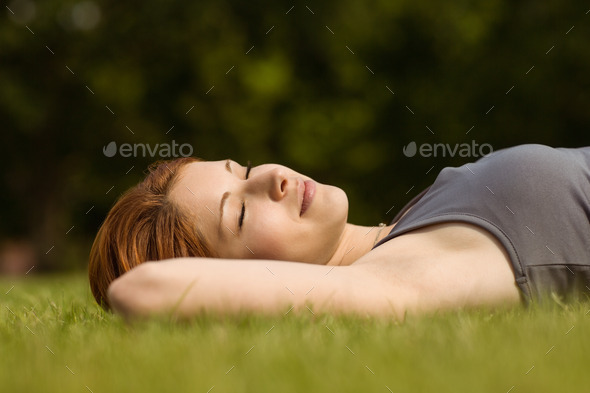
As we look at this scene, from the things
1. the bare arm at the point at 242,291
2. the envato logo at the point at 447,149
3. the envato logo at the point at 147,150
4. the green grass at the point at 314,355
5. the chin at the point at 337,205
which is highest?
the envato logo at the point at 147,150

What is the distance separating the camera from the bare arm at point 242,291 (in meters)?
2.18

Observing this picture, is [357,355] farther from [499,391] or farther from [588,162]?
[588,162]

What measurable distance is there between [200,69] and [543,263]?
12.7 m

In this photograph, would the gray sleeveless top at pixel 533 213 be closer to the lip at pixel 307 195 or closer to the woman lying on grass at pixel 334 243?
the woman lying on grass at pixel 334 243

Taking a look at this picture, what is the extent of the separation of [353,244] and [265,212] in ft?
1.97

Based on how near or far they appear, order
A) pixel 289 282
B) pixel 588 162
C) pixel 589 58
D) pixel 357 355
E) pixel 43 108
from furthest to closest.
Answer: pixel 43 108, pixel 589 58, pixel 588 162, pixel 289 282, pixel 357 355

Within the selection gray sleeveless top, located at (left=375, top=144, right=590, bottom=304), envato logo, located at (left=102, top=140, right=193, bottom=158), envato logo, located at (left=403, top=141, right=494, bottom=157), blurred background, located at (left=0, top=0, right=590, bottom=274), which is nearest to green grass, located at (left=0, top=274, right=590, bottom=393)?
gray sleeveless top, located at (left=375, top=144, right=590, bottom=304)

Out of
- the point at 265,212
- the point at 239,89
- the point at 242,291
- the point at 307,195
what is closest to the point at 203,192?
the point at 265,212

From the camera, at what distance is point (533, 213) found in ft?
8.24

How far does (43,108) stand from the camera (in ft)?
44.5

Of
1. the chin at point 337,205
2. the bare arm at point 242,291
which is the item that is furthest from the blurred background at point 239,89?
the bare arm at point 242,291

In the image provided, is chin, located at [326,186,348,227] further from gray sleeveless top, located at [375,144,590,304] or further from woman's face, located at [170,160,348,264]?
gray sleeveless top, located at [375,144,590,304]

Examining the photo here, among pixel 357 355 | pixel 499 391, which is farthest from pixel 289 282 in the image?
pixel 499 391

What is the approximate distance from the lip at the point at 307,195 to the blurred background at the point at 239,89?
382 inches
